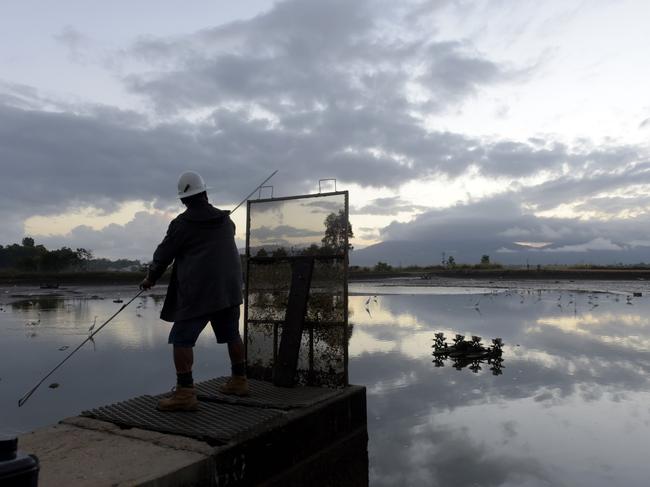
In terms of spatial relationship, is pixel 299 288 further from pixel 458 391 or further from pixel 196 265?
pixel 458 391

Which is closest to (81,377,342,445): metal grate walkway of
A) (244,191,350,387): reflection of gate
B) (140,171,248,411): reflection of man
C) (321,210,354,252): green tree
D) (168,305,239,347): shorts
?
(140,171,248,411): reflection of man

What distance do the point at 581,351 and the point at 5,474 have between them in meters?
12.7

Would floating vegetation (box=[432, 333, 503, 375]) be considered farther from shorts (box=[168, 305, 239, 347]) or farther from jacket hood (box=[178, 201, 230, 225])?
jacket hood (box=[178, 201, 230, 225])

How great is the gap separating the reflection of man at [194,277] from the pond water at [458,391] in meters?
2.31

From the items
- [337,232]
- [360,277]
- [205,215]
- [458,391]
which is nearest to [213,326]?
[205,215]

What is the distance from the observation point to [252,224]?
290 inches

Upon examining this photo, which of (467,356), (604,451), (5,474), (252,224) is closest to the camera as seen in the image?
(5,474)

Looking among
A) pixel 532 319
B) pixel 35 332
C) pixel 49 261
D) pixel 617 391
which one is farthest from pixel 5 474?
pixel 49 261

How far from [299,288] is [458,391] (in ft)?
12.7

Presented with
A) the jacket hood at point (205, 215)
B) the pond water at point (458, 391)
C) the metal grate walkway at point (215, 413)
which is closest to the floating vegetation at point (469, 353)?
the pond water at point (458, 391)

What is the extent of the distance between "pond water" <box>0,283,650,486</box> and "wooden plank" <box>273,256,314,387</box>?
4.51 ft

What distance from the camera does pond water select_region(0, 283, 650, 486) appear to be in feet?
19.6

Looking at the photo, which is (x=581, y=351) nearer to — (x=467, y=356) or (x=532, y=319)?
(x=467, y=356)

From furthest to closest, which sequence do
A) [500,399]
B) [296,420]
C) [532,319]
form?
[532,319] < [500,399] < [296,420]
